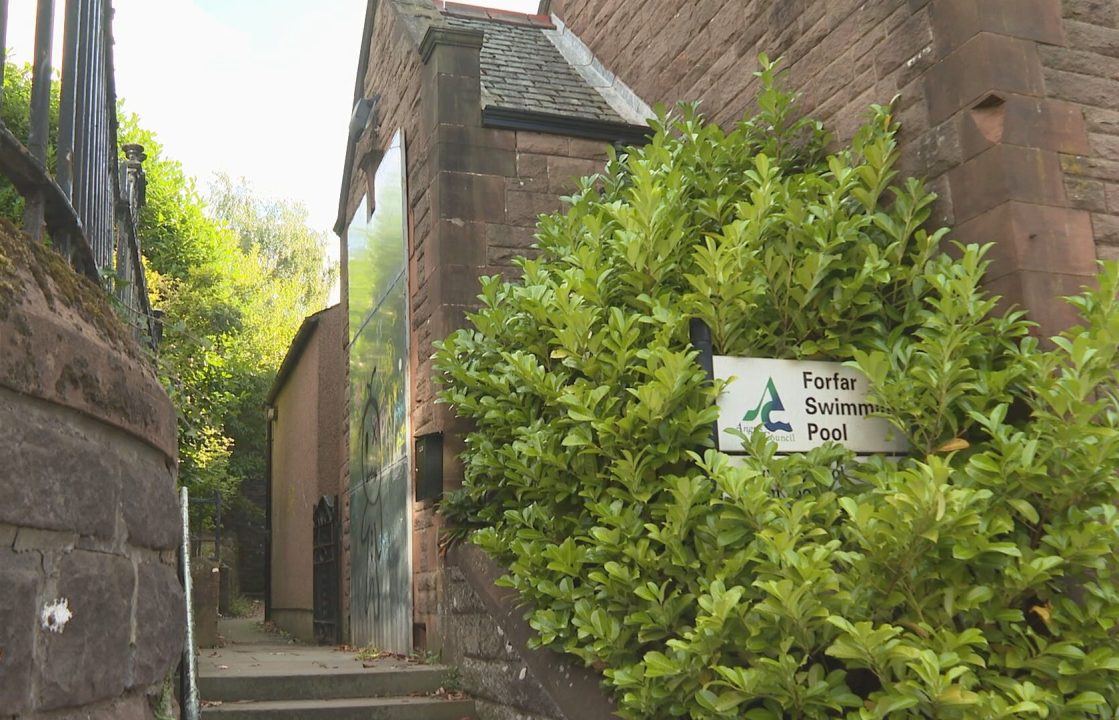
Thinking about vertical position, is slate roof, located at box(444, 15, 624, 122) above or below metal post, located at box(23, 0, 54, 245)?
above

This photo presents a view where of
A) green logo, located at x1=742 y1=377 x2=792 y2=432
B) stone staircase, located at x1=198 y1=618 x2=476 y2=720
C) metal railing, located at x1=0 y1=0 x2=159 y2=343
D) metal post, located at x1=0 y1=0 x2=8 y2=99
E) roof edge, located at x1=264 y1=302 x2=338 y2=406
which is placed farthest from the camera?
roof edge, located at x1=264 y1=302 x2=338 y2=406

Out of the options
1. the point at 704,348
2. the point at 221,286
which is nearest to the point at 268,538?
the point at 221,286

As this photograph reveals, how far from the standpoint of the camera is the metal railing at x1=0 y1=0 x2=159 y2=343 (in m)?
2.39

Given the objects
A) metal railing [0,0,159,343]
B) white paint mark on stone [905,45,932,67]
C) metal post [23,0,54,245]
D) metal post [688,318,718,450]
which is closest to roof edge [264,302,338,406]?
metal railing [0,0,159,343]

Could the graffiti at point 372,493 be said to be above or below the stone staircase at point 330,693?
above

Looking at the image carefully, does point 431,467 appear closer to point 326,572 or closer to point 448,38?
point 448,38

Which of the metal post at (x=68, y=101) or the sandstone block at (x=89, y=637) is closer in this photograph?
the sandstone block at (x=89, y=637)

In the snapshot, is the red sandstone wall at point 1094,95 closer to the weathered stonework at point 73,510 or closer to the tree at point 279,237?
the weathered stonework at point 73,510

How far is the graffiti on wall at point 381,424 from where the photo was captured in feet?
27.9

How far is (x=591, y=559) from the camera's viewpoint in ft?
14.0

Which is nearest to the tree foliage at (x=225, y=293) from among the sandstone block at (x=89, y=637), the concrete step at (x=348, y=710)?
the concrete step at (x=348, y=710)

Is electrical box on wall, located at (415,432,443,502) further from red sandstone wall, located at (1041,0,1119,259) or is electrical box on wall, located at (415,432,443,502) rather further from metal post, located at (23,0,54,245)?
metal post, located at (23,0,54,245)

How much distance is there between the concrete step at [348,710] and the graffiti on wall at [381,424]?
2.26 meters

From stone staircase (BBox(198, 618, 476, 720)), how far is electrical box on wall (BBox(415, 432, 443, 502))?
3.73ft
